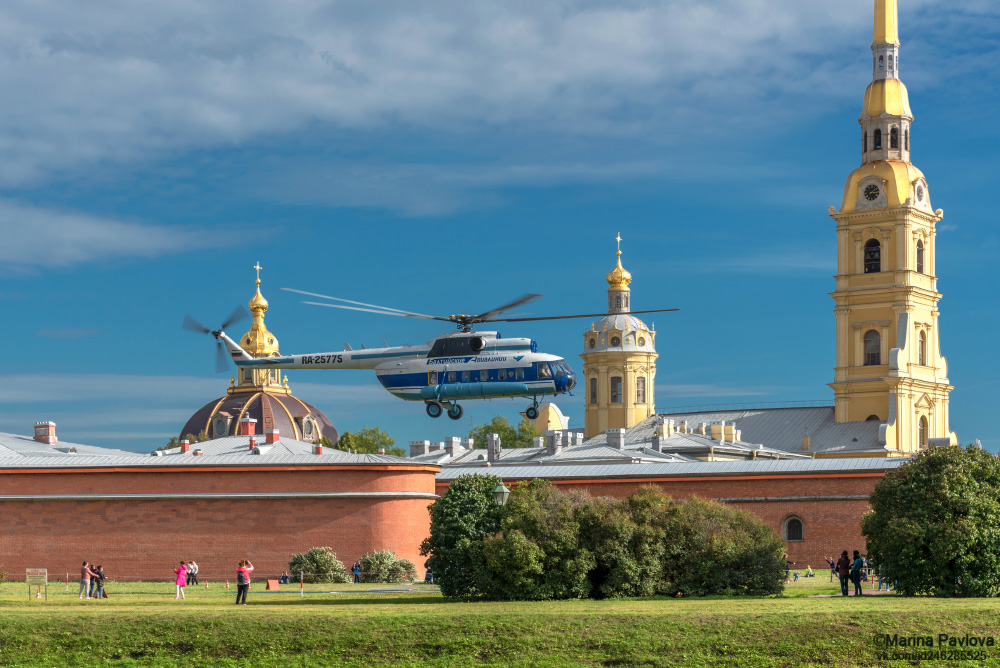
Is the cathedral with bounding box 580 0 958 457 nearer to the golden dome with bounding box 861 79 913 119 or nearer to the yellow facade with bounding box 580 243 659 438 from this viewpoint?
the golden dome with bounding box 861 79 913 119

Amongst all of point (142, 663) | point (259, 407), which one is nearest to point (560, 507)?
point (142, 663)

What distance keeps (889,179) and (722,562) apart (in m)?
63.4

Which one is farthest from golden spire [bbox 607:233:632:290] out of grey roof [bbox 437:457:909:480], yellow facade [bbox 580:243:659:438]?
grey roof [bbox 437:457:909:480]

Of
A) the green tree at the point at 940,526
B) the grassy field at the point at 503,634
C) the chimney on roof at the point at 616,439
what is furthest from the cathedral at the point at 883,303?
the grassy field at the point at 503,634

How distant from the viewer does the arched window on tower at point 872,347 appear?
325 ft

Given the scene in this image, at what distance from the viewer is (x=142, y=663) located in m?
34.8

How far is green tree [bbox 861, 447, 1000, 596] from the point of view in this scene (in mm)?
39000

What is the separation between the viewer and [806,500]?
58281mm

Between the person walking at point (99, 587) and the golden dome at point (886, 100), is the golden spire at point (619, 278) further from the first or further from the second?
the person walking at point (99, 587)

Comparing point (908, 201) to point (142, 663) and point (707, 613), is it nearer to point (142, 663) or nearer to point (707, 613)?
point (707, 613)

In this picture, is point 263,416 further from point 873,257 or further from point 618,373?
point 873,257

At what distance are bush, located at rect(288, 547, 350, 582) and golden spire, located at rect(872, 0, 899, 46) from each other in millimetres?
60629

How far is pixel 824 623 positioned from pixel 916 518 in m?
6.82

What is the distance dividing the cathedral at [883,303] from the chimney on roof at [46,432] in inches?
1804
